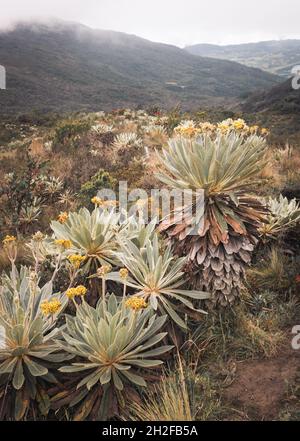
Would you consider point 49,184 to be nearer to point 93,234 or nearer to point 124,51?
point 93,234

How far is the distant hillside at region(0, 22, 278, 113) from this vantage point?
63344 mm


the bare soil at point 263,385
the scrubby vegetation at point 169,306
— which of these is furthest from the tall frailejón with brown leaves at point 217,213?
the bare soil at point 263,385

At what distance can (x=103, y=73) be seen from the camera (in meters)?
105

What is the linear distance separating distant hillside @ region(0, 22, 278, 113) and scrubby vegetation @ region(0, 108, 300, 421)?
41.5 m

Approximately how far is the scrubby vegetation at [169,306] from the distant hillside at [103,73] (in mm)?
41473

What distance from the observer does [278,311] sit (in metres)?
3.75

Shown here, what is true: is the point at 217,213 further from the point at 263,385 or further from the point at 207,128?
the point at 263,385

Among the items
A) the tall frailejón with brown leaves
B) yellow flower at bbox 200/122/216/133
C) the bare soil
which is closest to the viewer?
the bare soil

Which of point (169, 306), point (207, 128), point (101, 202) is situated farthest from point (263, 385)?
point (207, 128)

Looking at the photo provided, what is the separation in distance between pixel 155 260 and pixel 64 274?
1.02 meters

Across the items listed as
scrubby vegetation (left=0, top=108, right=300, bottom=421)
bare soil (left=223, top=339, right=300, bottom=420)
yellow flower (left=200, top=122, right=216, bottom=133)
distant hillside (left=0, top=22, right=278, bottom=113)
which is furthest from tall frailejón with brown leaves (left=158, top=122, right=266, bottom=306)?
distant hillside (left=0, top=22, right=278, bottom=113)

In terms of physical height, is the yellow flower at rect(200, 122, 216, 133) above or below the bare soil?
above

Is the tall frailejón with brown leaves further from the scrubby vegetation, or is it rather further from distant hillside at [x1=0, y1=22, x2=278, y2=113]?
distant hillside at [x1=0, y1=22, x2=278, y2=113]

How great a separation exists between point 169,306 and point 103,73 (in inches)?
4291
